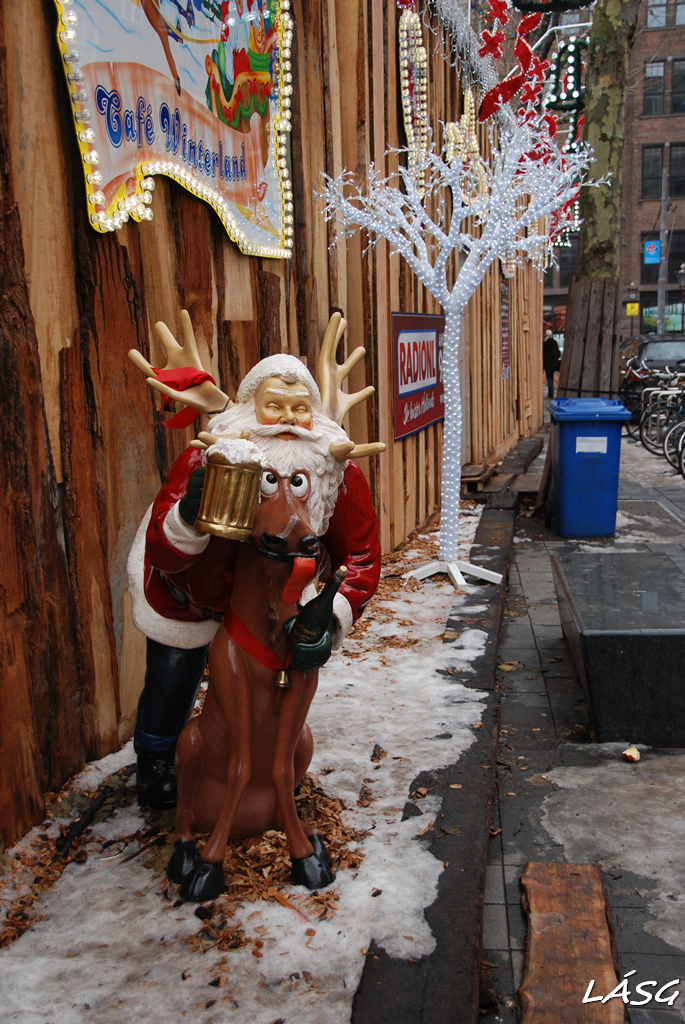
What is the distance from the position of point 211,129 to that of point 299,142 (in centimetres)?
119

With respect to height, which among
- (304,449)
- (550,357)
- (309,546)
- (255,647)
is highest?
(304,449)

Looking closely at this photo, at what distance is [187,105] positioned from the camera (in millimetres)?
3582

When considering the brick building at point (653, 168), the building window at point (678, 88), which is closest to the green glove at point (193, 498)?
the brick building at point (653, 168)

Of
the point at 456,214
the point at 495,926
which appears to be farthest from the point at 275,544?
the point at 456,214

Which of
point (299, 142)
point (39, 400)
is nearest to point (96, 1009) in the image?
point (39, 400)

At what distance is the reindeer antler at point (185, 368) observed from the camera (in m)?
2.41

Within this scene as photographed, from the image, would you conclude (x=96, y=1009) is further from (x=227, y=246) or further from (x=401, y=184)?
(x=401, y=184)

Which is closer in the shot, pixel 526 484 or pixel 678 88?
pixel 526 484

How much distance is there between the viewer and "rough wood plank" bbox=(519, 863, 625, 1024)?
219 cm

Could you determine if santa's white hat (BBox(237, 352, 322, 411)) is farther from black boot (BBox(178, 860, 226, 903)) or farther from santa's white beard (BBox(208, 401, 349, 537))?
black boot (BBox(178, 860, 226, 903))

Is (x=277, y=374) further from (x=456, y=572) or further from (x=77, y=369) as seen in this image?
(x=456, y=572)

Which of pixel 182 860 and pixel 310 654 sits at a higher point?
pixel 310 654

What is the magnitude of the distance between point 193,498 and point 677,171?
47.0 metres

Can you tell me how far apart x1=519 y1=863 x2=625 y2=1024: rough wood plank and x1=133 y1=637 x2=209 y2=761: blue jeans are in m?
1.26
